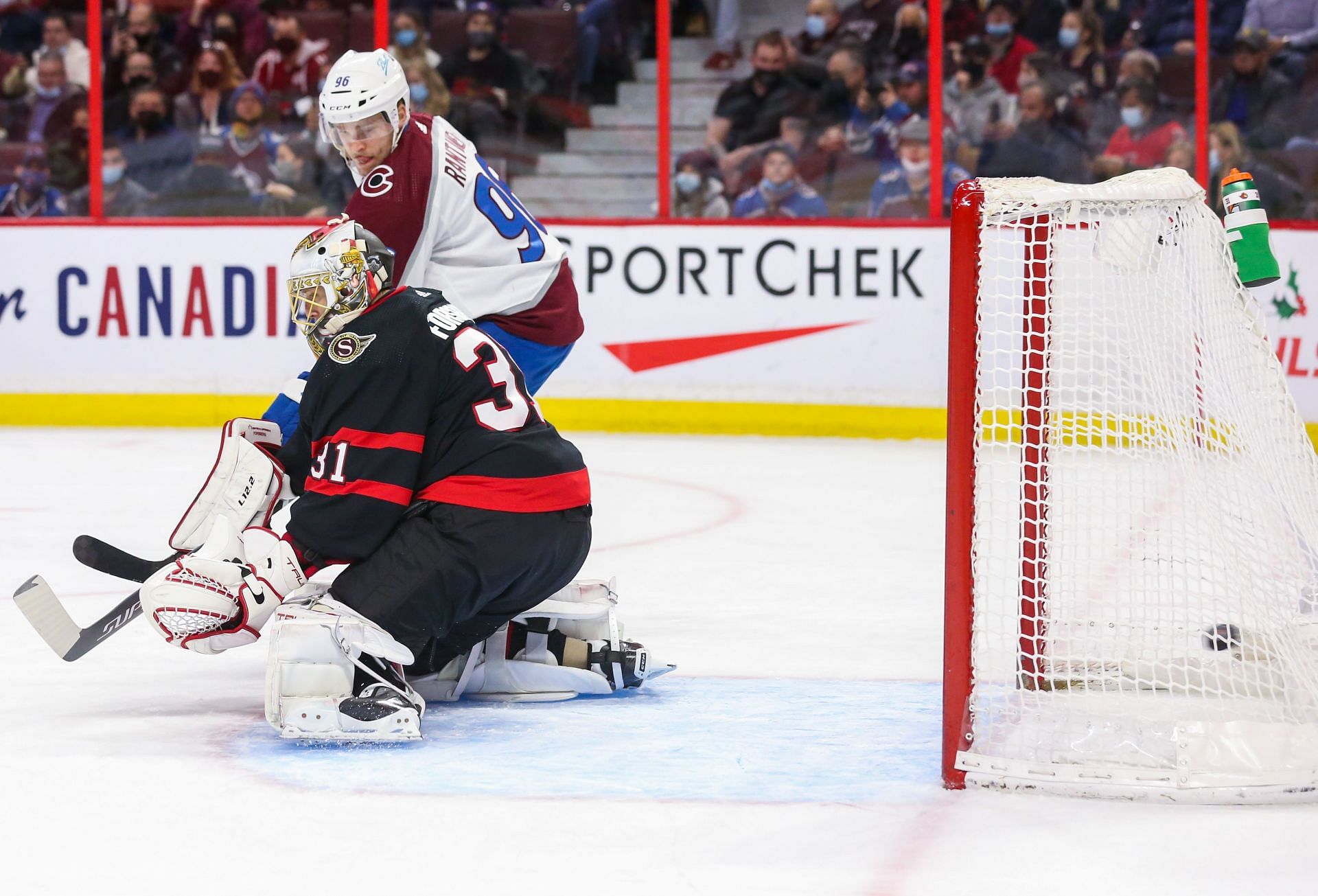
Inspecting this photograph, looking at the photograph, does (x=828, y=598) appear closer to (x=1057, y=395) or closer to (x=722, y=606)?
(x=722, y=606)

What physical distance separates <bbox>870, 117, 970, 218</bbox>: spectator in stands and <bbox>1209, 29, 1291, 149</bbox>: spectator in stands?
3.38ft

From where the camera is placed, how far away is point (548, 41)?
746 centimetres

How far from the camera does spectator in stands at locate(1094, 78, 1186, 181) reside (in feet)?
22.7

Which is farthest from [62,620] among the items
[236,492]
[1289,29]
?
[1289,29]

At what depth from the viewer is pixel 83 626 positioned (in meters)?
3.65

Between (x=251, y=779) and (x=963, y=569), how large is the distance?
3.43ft

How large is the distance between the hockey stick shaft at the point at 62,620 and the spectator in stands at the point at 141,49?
4818 mm

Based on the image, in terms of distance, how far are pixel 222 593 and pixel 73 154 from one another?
5.16 metres

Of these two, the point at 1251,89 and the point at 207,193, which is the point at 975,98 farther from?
the point at 207,193

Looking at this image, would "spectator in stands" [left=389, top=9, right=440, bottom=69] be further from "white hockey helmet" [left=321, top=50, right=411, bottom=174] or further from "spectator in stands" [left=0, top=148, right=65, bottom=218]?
"white hockey helmet" [left=321, top=50, right=411, bottom=174]

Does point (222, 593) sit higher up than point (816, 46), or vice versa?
point (816, 46)

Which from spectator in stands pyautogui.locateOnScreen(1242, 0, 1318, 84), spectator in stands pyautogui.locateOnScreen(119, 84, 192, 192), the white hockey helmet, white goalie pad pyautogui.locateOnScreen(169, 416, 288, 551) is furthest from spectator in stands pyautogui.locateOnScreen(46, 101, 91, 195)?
white goalie pad pyautogui.locateOnScreen(169, 416, 288, 551)

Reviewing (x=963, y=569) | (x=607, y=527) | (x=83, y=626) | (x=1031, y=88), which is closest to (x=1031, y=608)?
(x=963, y=569)

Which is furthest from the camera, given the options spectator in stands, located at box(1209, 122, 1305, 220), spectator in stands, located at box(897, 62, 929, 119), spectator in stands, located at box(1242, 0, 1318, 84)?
spectator in stands, located at box(897, 62, 929, 119)
